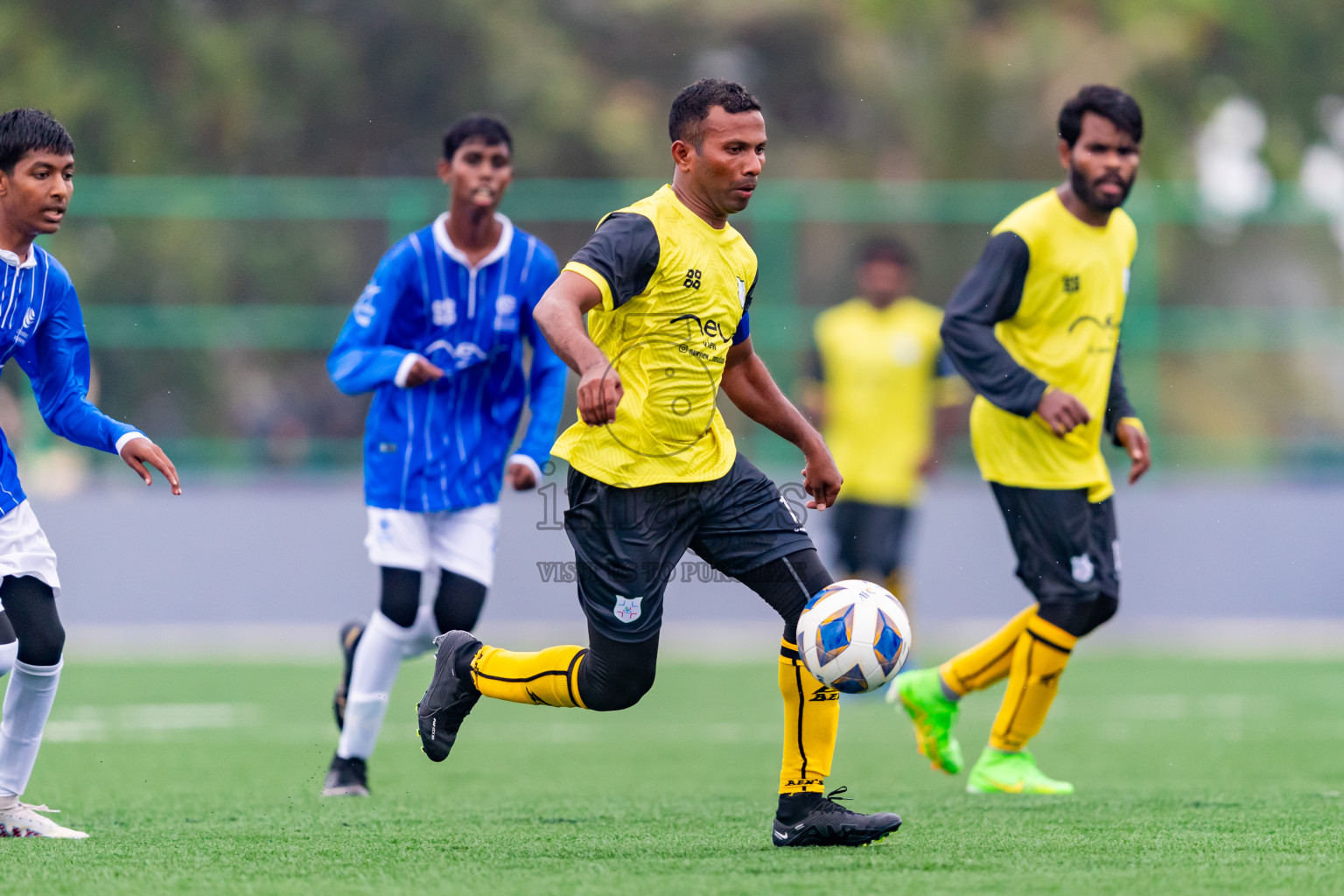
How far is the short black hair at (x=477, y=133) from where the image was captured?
7008 millimetres

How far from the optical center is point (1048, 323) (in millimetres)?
6797

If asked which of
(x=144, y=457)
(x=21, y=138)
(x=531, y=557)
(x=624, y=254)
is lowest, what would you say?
(x=531, y=557)

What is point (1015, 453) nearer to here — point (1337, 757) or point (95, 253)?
point (1337, 757)

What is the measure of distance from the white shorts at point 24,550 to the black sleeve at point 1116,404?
152 inches

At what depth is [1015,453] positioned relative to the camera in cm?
679

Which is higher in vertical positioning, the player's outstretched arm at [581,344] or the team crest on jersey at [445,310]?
the team crest on jersey at [445,310]

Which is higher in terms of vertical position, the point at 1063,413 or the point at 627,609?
the point at 1063,413

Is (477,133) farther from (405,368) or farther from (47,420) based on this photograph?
(47,420)

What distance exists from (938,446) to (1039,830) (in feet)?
31.3

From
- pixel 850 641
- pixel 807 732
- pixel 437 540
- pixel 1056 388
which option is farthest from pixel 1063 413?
pixel 437 540

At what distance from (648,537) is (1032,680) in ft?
6.89

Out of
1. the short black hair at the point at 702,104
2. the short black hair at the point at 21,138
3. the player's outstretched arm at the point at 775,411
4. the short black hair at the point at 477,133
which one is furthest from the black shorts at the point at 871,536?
the short black hair at the point at 21,138

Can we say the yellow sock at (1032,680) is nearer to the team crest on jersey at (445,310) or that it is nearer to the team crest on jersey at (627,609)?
the team crest on jersey at (627,609)

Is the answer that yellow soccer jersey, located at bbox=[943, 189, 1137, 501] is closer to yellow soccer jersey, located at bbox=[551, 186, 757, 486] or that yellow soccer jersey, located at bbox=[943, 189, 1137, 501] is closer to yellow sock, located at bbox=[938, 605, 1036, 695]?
yellow sock, located at bbox=[938, 605, 1036, 695]
